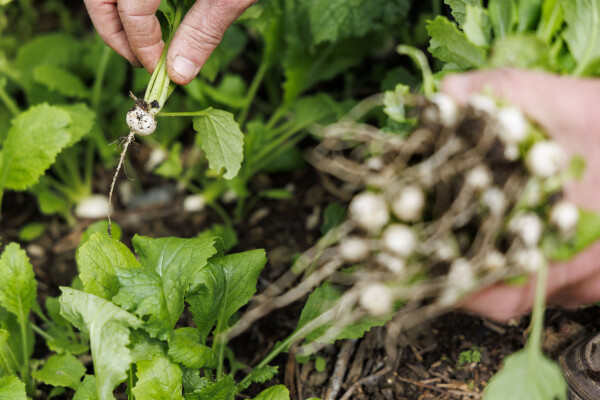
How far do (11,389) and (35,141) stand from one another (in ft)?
2.34

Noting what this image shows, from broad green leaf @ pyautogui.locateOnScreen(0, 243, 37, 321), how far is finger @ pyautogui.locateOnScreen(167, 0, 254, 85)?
61cm

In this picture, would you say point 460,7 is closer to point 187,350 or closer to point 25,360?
point 187,350

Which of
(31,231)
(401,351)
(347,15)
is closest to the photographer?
(401,351)

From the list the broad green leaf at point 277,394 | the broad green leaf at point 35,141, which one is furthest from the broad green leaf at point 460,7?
the broad green leaf at point 35,141

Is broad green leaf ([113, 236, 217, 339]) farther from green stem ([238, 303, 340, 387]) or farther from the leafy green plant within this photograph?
the leafy green plant

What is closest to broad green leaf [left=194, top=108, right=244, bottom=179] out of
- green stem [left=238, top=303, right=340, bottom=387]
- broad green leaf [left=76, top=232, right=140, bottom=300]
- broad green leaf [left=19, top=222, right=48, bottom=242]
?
broad green leaf [left=76, top=232, right=140, bottom=300]

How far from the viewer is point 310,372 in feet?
5.20

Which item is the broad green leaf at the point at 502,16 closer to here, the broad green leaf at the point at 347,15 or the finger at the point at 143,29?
the broad green leaf at the point at 347,15

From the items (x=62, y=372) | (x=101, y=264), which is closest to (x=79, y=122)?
(x=101, y=264)

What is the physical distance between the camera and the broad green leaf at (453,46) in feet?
3.97

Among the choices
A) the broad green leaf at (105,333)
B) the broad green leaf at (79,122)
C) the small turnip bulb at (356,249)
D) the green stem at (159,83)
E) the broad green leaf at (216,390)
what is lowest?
the broad green leaf at (216,390)

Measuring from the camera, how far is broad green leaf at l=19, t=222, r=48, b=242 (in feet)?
6.91

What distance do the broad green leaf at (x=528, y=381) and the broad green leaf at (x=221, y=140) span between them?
32.2 inches

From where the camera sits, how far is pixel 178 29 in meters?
1.40
